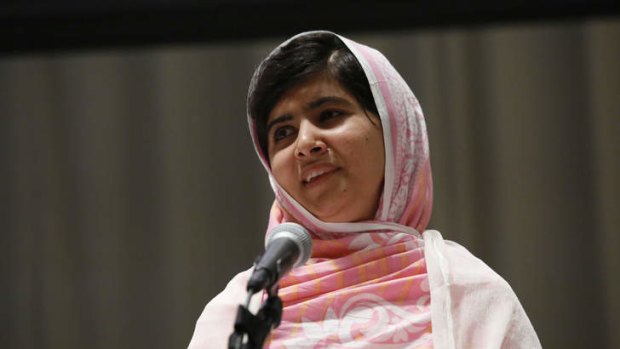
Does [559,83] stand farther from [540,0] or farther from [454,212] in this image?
[454,212]

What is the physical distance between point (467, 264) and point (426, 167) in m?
0.19

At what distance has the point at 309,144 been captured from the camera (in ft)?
4.52

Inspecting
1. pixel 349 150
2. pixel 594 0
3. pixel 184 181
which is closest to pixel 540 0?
pixel 594 0

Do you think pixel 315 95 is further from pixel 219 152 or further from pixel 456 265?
pixel 219 152

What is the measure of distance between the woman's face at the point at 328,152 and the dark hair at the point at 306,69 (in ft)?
0.04

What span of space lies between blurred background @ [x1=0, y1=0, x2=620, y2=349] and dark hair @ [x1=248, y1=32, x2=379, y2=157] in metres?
1.09

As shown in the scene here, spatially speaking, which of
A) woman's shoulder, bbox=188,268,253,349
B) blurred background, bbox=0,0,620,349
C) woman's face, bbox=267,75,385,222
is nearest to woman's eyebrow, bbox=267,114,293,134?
woman's face, bbox=267,75,385,222

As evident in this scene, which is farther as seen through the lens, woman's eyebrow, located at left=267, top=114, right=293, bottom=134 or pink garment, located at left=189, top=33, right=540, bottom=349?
woman's eyebrow, located at left=267, top=114, right=293, bottom=134

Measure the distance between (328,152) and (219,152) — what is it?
155 centimetres

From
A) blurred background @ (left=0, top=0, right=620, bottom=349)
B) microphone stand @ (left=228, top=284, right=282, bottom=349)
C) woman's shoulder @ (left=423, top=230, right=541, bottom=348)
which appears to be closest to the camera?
microphone stand @ (left=228, top=284, right=282, bottom=349)

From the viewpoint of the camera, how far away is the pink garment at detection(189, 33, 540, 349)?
4.27 feet

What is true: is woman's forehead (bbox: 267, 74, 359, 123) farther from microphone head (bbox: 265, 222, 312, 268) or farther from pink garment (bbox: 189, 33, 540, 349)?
microphone head (bbox: 265, 222, 312, 268)

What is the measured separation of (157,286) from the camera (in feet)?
9.49

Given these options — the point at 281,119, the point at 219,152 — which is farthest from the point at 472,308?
the point at 219,152
